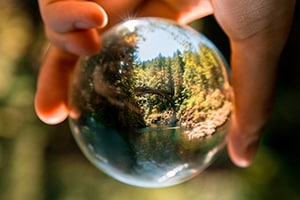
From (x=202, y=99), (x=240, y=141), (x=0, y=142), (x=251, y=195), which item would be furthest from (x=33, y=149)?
(x=202, y=99)

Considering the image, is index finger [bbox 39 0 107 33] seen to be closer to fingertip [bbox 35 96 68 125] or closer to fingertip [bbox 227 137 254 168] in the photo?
fingertip [bbox 35 96 68 125]

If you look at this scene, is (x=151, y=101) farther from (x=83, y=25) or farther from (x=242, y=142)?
(x=242, y=142)

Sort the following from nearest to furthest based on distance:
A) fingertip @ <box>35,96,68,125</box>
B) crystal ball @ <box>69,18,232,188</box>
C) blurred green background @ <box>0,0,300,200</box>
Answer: crystal ball @ <box>69,18,232,188</box> → fingertip @ <box>35,96,68,125</box> → blurred green background @ <box>0,0,300,200</box>

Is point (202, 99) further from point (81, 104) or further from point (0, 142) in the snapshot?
point (0, 142)

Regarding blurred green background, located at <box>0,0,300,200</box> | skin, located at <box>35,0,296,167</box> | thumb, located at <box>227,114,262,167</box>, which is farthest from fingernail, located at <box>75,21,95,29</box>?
blurred green background, located at <box>0,0,300,200</box>

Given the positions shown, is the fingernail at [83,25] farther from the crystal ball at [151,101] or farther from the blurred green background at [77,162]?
the blurred green background at [77,162]

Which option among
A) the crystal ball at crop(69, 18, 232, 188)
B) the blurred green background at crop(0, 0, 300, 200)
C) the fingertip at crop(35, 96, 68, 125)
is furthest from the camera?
the blurred green background at crop(0, 0, 300, 200)

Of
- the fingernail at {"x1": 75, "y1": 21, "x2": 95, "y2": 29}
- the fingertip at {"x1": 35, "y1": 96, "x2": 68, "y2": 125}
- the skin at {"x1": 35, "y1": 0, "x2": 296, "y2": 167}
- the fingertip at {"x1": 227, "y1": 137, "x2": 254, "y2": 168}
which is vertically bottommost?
the fingertip at {"x1": 227, "y1": 137, "x2": 254, "y2": 168}
